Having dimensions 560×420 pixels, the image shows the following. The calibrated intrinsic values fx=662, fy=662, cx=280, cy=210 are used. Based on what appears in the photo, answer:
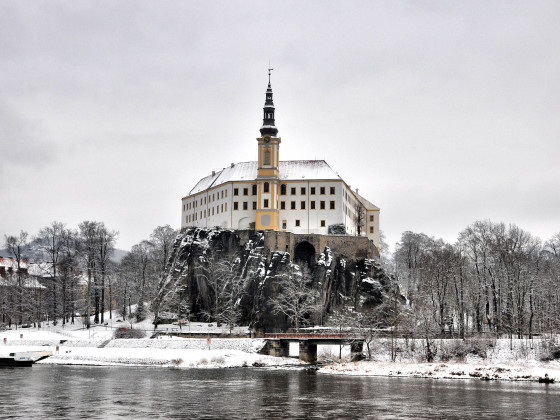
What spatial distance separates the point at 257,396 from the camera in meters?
40.9

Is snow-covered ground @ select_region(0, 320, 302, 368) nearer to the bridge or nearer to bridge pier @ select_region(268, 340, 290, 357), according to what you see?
bridge pier @ select_region(268, 340, 290, 357)

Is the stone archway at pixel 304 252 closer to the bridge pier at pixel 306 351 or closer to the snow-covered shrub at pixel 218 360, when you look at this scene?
the bridge pier at pixel 306 351

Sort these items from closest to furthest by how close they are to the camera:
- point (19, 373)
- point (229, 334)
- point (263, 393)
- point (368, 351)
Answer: point (263, 393)
point (19, 373)
point (368, 351)
point (229, 334)

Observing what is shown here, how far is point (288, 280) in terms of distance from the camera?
274 feet

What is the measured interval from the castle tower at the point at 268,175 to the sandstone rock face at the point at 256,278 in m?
3.24

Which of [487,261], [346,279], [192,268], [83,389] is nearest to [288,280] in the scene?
[346,279]

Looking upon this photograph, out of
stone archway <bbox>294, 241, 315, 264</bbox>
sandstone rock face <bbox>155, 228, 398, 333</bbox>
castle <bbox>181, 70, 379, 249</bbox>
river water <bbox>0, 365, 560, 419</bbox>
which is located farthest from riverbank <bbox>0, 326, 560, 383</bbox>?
castle <bbox>181, 70, 379, 249</bbox>

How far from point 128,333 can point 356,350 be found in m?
26.3

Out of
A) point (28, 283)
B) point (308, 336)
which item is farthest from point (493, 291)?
point (28, 283)

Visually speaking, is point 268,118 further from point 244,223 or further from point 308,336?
point 308,336

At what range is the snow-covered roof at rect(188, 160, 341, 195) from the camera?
9712 centimetres

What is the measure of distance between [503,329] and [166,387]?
132 ft

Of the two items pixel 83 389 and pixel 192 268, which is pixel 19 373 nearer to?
pixel 83 389

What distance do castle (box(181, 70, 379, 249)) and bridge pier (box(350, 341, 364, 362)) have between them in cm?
2931
